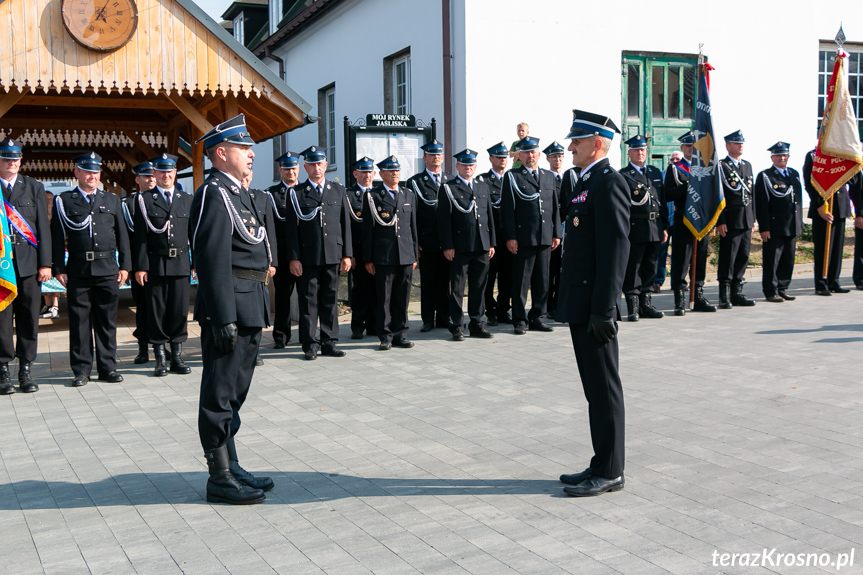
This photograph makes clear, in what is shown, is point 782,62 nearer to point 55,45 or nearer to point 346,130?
point 346,130

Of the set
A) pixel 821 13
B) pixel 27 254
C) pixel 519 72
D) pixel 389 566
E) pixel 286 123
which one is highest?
pixel 821 13

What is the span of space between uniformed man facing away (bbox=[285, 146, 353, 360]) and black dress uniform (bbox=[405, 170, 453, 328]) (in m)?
1.25

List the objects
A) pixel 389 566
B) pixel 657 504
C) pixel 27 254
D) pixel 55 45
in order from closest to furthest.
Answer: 1. pixel 389 566
2. pixel 657 504
3. pixel 27 254
4. pixel 55 45

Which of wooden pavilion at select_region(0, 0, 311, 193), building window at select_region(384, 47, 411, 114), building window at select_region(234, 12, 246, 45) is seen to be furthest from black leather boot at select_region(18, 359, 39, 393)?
building window at select_region(234, 12, 246, 45)

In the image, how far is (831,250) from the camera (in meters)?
12.5

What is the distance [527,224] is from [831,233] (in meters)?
5.21

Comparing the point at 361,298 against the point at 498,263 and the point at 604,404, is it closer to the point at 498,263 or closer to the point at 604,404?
the point at 498,263

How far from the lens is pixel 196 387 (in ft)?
25.0

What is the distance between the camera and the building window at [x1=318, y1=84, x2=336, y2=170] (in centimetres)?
2173

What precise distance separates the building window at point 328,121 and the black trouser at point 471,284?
12.4 meters

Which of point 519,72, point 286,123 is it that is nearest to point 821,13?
point 519,72

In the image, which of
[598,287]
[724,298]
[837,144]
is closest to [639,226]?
[724,298]

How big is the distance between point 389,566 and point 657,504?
58.5 inches

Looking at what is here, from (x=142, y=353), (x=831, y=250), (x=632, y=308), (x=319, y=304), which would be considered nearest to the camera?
(x=142, y=353)
